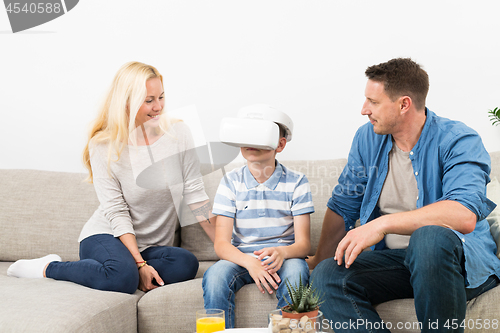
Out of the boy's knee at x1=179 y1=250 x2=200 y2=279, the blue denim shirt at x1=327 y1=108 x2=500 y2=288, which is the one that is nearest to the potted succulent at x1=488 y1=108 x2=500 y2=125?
the blue denim shirt at x1=327 y1=108 x2=500 y2=288

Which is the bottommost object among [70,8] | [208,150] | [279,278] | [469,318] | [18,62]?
[469,318]

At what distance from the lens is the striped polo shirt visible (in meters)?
1.56

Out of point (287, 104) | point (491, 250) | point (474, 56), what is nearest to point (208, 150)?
point (287, 104)

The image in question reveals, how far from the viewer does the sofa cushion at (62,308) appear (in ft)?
3.91

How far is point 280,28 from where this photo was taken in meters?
2.20

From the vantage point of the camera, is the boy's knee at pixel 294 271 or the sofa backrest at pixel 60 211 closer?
the boy's knee at pixel 294 271

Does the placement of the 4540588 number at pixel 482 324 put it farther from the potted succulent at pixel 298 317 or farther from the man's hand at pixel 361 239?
the potted succulent at pixel 298 317

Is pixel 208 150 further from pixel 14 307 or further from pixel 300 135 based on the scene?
pixel 14 307

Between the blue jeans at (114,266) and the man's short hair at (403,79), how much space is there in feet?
2.95

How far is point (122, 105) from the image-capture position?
1679 millimetres

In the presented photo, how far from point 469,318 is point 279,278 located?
0.54m

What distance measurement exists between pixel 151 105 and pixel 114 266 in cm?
60

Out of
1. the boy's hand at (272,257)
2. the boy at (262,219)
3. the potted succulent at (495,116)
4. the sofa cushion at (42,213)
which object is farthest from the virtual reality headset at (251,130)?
the potted succulent at (495,116)

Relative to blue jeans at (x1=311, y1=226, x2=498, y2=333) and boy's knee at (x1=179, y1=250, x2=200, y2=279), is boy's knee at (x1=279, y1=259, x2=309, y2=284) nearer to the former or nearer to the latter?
blue jeans at (x1=311, y1=226, x2=498, y2=333)
